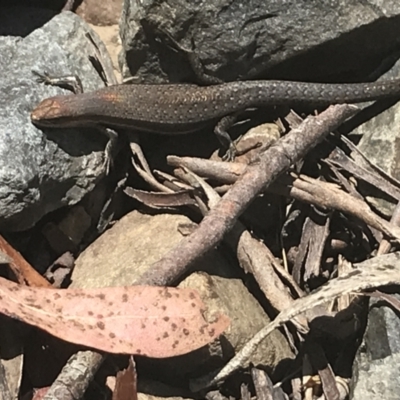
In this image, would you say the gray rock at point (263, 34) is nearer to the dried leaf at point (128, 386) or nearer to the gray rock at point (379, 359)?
the gray rock at point (379, 359)

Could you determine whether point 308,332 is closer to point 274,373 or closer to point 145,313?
point 274,373

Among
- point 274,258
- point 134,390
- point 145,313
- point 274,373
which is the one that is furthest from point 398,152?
point 134,390

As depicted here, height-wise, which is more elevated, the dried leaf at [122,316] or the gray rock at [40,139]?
the gray rock at [40,139]

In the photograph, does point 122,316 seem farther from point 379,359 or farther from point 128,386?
point 379,359

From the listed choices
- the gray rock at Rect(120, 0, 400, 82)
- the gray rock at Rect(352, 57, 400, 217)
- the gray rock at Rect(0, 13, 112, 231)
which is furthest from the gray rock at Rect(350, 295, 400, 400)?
the gray rock at Rect(0, 13, 112, 231)

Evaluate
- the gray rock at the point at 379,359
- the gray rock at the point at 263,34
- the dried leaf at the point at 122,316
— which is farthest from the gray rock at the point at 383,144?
the dried leaf at the point at 122,316
